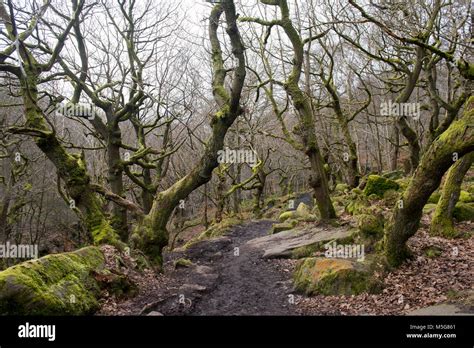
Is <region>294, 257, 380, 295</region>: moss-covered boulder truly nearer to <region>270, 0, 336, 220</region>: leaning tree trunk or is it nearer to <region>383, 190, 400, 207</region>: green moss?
<region>270, 0, 336, 220</region>: leaning tree trunk

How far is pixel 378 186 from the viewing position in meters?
14.5

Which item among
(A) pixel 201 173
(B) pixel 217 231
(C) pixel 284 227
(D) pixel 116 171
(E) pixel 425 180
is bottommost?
(B) pixel 217 231

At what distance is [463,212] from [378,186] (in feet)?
14.8

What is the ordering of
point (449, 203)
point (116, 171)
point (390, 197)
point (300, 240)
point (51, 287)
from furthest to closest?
1. point (390, 197)
2. point (116, 171)
3. point (300, 240)
4. point (449, 203)
5. point (51, 287)

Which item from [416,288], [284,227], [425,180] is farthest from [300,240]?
[425,180]

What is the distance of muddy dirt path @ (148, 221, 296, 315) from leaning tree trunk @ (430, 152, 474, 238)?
12.4ft

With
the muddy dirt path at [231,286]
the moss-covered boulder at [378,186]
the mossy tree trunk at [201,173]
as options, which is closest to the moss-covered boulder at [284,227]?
the muddy dirt path at [231,286]

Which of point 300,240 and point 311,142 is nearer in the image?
point 300,240

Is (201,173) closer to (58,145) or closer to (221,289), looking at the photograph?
(221,289)

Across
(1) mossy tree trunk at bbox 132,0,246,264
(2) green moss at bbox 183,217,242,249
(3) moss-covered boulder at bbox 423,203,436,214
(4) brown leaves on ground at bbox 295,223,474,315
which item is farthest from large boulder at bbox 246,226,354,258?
(2) green moss at bbox 183,217,242,249

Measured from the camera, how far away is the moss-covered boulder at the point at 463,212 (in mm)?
9992

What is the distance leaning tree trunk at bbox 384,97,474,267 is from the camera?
19.8 feet

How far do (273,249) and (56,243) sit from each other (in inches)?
669

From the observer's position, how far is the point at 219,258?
42.4ft
